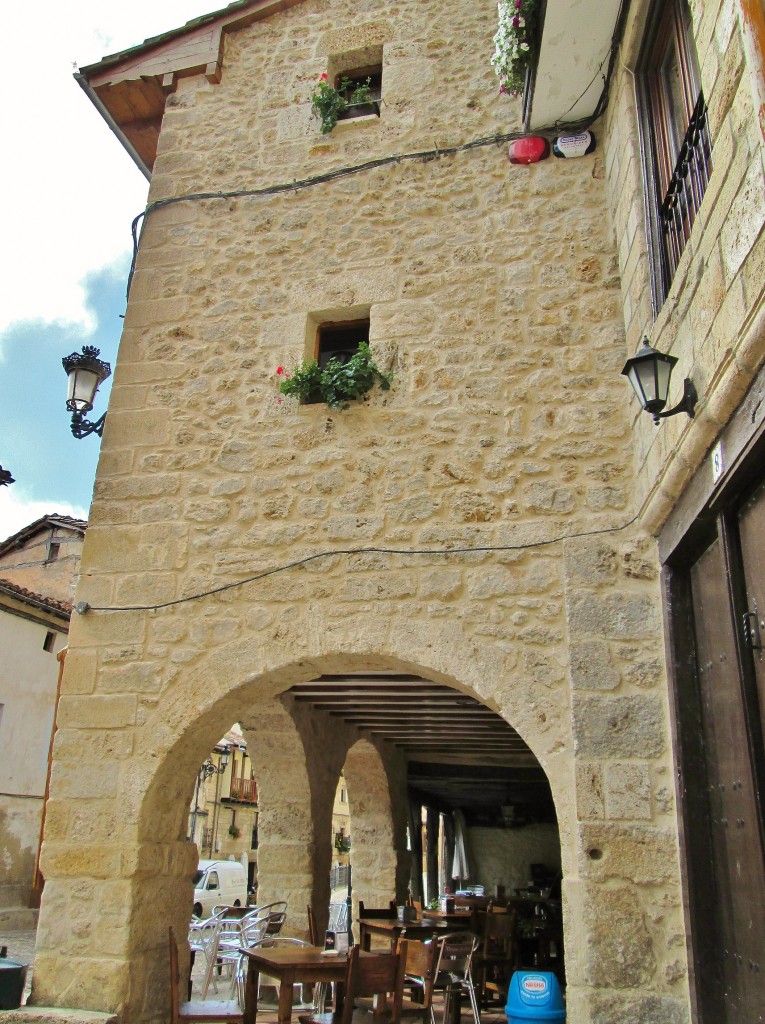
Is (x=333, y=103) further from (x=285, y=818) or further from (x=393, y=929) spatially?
(x=393, y=929)

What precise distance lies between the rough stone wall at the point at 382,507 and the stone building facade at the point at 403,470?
0.01 metres

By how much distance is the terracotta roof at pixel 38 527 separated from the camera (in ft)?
51.3

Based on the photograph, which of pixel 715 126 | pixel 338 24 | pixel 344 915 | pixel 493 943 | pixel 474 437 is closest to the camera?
pixel 715 126

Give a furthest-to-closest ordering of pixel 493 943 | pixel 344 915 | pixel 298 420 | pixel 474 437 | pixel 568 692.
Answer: pixel 344 915 < pixel 493 943 < pixel 298 420 < pixel 474 437 < pixel 568 692

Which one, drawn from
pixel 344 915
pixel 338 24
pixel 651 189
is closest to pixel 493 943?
pixel 344 915

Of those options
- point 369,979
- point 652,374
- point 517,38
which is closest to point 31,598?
point 369,979

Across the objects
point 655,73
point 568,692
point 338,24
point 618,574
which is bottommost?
point 568,692

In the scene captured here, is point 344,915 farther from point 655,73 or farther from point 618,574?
point 655,73

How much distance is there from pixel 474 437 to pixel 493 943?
556 cm

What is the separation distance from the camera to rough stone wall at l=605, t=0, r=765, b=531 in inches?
96.6

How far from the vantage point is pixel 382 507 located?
4355 mm

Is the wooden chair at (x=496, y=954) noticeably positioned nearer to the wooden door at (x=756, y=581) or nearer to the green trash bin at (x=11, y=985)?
the green trash bin at (x=11, y=985)

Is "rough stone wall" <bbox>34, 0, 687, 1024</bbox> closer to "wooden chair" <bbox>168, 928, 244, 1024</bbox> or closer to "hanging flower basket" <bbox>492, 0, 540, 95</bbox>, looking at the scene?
"wooden chair" <bbox>168, 928, 244, 1024</bbox>

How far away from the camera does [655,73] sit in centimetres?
419
